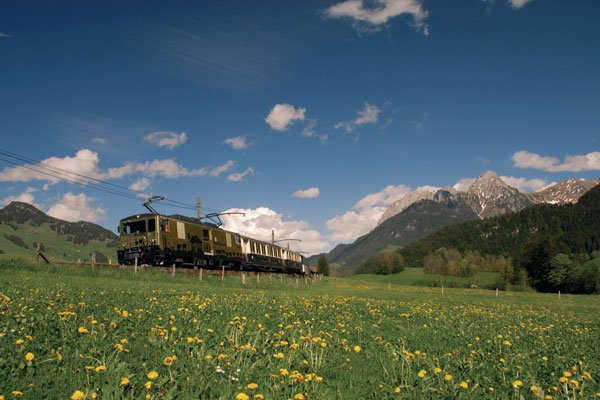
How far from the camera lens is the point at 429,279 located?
383 ft

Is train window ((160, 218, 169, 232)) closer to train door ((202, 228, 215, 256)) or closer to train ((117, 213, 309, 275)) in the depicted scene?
train ((117, 213, 309, 275))

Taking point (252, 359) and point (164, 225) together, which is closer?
point (252, 359)

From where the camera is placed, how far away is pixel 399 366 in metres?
5.65

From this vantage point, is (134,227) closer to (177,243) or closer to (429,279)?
(177,243)

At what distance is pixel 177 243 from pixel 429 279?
104m

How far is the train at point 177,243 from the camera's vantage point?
93.9 ft

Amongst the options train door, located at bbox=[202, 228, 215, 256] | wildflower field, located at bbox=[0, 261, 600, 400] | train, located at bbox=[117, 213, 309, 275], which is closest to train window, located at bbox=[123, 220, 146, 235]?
train, located at bbox=[117, 213, 309, 275]

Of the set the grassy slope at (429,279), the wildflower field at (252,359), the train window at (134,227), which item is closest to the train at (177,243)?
the train window at (134,227)

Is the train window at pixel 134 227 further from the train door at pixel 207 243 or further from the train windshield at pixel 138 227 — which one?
the train door at pixel 207 243

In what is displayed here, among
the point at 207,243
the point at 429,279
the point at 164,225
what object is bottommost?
the point at 429,279

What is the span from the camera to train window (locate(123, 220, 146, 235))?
28973 mm

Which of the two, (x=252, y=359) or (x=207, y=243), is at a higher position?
(x=207, y=243)

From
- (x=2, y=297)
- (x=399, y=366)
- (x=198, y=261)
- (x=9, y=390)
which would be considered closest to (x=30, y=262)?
(x=198, y=261)

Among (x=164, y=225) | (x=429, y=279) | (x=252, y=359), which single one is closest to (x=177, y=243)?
(x=164, y=225)
